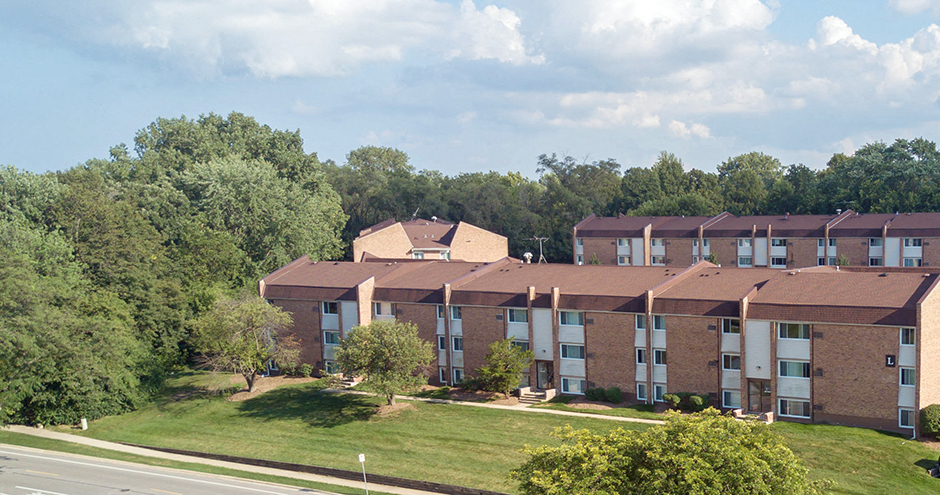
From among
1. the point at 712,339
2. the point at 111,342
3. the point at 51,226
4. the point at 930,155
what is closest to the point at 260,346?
the point at 111,342

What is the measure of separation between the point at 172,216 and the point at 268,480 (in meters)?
48.5

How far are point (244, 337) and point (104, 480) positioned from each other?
666 inches

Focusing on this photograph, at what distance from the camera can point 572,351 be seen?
53.2 m

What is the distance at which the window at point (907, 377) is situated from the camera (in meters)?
42.1

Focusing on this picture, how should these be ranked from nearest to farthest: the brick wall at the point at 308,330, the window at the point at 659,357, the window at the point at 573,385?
the window at the point at 659,357 < the window at the point at 573,385 < the brick wall at the point at 308,330

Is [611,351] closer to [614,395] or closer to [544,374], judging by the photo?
[614,395]

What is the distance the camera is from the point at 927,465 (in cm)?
3812

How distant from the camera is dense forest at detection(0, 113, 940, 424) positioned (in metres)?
58.0

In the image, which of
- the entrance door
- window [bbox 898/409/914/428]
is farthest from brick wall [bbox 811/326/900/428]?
the entrance door

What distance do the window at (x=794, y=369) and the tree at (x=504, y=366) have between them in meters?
15.6

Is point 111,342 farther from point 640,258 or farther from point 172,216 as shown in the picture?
point 640,258

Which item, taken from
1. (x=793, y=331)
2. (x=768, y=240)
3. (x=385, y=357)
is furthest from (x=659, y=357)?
(x=768, y=240)

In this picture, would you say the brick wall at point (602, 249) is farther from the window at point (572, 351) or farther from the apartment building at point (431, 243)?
the window at point (572, 351)

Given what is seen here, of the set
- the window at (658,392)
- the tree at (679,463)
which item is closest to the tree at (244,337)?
the window at (658,392)
